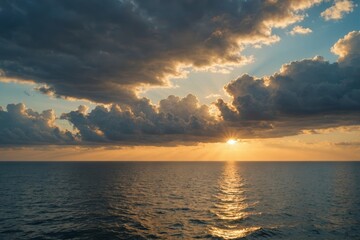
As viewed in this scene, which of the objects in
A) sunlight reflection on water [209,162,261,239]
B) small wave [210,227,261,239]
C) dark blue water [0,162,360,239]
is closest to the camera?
small wave [210,227,261,239]

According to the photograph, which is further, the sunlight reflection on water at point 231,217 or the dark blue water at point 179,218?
the sunlight reflection on water at point 231,217

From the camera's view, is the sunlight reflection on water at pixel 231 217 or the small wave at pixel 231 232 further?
the sunlight reflection on water at pixel 231 217

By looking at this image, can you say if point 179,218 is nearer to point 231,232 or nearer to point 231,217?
point 231,217

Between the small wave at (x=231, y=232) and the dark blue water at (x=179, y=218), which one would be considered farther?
the dark blue water at (x=179, y=218)

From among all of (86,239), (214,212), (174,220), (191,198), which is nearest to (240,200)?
(191,198)

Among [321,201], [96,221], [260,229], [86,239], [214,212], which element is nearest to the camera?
[86,239]

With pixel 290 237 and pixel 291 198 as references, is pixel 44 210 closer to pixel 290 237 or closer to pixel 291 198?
pixel 290 237

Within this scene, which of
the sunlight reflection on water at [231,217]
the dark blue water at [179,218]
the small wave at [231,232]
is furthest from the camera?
the sunlight reflection on water at [231,217]

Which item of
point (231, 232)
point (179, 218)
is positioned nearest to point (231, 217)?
point (179, 218)

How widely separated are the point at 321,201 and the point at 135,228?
179ft

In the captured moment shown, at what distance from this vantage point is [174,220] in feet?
184

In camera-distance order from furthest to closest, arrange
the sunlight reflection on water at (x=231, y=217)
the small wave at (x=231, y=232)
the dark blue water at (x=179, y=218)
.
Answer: the sunlight reflection on water at (x=231, y=217), the dark blue water at (x=179, y=218), the small wave at (x=231, y=232)

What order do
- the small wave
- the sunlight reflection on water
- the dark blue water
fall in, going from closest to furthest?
the small wave, the dark blue water, the sunlight reflection on water

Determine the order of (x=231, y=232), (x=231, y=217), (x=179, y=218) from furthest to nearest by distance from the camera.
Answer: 1. (x=231, y=217)
2. (x=179, y=218)
3. (x=231, y=232)
